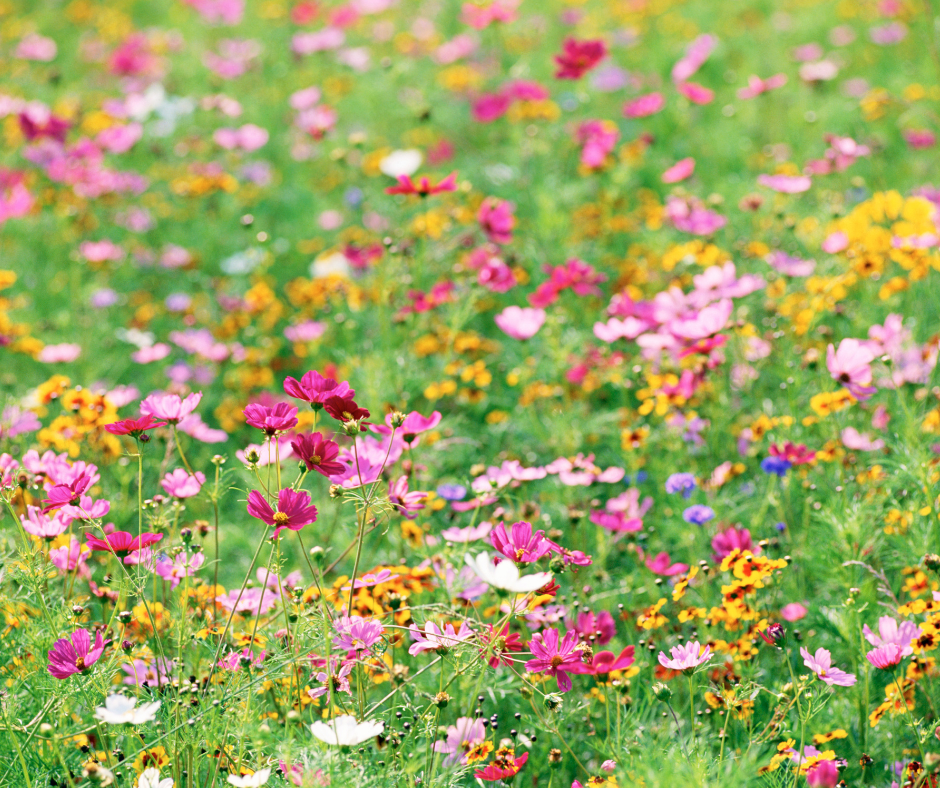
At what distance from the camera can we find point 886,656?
1449 millimetres

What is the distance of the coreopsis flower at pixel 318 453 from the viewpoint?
1.35 meters

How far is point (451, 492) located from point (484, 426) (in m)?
0.64

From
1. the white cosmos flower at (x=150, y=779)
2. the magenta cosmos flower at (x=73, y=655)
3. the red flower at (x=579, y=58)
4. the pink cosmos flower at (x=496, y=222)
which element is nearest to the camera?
the white cosmos flower at (x=150, y=779)

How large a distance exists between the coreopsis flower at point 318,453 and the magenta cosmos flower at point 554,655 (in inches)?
16.8

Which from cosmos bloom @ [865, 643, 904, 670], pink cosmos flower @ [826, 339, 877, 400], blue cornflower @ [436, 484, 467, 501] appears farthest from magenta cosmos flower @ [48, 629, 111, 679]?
pink cosmos flower @ [826, 339, 877, 400]

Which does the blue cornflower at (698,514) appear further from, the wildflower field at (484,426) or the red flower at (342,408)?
the red flower at (342,408)

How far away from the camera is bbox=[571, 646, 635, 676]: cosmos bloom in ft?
4.97

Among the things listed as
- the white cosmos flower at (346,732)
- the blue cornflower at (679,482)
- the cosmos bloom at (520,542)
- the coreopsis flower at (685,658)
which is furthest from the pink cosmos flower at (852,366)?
the white cosmos flower at (346,732)

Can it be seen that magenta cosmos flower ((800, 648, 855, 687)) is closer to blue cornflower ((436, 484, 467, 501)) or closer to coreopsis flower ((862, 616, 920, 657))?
coreopsis flower ((862, 616, 920, 657))

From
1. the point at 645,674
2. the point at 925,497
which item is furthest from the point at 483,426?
the point at 925,497

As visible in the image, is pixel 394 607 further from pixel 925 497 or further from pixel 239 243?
pixel 239 243

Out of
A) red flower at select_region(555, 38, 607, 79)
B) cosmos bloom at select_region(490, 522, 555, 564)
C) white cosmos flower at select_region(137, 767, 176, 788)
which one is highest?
red flower at select_region(555, 38, 607, 79)

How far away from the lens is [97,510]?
1.54 m

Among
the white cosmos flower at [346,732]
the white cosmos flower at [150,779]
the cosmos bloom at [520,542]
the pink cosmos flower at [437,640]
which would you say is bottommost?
the pink cosmos flower at [437,640]
